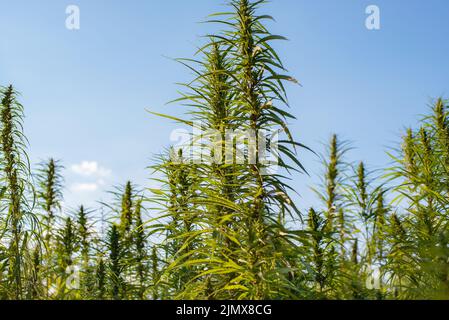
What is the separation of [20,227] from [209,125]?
2476mm

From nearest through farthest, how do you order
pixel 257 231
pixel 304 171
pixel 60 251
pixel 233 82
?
pixel 257 231, pixel 304 171, pixel 233 82, pixel 60 251

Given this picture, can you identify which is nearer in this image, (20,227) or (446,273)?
(446,273)

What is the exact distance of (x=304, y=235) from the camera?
3.54 metres

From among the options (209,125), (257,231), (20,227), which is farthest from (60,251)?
(257,231)

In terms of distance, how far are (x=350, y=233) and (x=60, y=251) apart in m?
5.72

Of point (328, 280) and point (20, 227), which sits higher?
point (20, 227)
